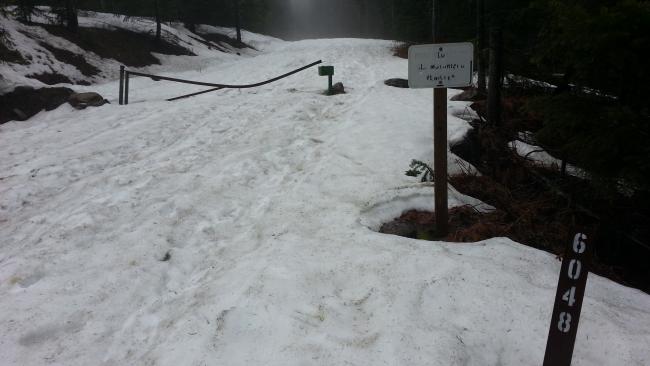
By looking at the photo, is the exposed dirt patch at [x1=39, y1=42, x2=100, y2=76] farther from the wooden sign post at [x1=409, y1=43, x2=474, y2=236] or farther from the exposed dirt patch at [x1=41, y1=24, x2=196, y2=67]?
the wooden sign post at [x1=409, y1=43, x2=474, y2=236]

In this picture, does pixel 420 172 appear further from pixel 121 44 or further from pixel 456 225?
pixel 121 44

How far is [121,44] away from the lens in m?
22.3

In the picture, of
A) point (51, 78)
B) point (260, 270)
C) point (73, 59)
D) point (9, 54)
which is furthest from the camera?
point (73, 59)

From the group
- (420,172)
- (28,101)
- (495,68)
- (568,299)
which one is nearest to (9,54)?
(28,101)

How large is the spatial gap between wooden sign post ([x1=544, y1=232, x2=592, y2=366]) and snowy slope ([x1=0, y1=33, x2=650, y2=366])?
0.68m

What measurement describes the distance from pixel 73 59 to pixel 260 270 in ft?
58.6

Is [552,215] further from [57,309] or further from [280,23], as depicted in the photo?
[280,23]

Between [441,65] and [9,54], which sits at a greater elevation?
[9,54]

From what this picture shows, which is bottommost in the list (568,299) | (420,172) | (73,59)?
(420,172)

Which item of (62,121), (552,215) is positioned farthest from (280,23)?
(552,215)

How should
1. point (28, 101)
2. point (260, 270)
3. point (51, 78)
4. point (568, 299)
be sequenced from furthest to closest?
point (51, 78), point (28, 101), point (260, 270), point (568, 299)

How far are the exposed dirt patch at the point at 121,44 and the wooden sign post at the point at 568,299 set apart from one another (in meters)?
22.1

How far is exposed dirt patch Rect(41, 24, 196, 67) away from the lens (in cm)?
1944

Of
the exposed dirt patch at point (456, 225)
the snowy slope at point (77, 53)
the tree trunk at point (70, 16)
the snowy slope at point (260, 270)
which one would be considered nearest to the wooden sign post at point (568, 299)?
the snowy slope at point (260, 270)
